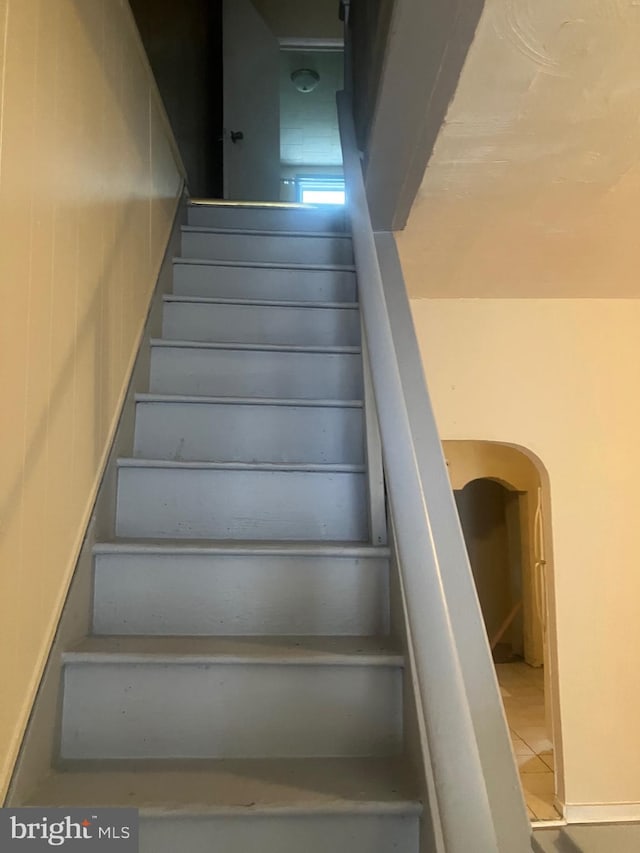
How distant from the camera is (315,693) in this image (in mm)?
1294

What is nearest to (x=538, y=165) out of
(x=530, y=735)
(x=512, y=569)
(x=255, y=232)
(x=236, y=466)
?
(x=236, y=466)

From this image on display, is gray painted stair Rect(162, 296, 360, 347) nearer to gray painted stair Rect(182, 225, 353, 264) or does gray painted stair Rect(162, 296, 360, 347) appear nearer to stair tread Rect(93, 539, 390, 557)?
gray painted stair Rect(182, 225, 353, 264)

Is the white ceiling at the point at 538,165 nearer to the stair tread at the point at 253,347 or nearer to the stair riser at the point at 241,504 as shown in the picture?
the stair tread at the point at 253,347

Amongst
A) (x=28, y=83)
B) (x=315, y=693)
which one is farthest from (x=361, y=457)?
(x=28, y=83)

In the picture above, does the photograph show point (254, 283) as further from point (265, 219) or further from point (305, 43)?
point (305, 43)

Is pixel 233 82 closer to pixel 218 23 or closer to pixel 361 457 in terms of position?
pixel 218 23

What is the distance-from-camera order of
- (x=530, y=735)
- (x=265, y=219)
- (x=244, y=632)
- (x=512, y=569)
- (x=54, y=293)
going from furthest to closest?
(x=512, y=569), (x=530, y=735), (x=265, y=219), (x=244, y=632), (x=54, y=293)

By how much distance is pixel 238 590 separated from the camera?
1.48 metres

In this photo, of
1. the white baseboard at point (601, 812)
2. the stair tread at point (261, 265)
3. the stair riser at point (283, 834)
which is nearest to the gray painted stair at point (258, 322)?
the stair tread at point (261, 265)

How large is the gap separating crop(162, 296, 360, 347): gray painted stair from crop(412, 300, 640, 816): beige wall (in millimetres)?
555

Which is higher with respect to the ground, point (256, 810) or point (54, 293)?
point (54, 293)

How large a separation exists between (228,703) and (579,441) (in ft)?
6.27

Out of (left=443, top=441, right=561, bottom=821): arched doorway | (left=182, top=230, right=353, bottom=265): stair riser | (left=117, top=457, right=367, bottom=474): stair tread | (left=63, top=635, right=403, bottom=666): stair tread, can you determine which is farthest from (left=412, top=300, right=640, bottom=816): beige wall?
(left=63, top=635, right=403, bottom=666): stair tread

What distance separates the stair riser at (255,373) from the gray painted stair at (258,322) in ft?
0.46
